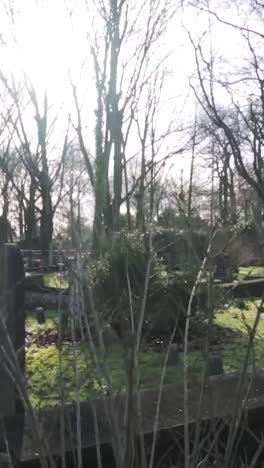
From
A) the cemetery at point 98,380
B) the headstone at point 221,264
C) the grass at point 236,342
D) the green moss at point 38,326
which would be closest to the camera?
the cemetery at point 98,380

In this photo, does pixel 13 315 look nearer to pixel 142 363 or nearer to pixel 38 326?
pixel 142 363

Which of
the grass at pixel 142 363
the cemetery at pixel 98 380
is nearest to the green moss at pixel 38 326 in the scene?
the grass at pixel 142 363

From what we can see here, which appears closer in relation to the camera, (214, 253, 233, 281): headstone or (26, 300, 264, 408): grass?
(214, 253, 233, 281): headstone

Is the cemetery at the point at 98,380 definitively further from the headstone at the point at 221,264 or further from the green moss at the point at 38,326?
the green moss at the point at 38,326

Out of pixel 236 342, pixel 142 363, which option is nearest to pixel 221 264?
pixel 142 363

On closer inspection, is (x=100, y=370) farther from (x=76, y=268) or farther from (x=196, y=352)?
(x=196, y=352)

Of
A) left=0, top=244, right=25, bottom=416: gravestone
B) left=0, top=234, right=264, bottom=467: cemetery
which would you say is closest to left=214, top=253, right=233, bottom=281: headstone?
left=0, top=234, right=264, bottom=467: cemetery

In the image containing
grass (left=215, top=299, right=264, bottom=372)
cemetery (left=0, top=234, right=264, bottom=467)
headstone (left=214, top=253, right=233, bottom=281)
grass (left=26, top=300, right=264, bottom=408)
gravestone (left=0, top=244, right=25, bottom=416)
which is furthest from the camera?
grass (left=215, top=299, right=264, bottom=372)

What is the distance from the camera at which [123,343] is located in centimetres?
178

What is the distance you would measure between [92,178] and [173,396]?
63.0 feet

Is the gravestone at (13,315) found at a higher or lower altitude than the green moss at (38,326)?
higher

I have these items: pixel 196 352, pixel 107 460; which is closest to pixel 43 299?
pixel 196 352

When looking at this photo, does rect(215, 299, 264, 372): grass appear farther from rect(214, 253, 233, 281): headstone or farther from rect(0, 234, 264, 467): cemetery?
rect(214, 253, 233, 281): headstone

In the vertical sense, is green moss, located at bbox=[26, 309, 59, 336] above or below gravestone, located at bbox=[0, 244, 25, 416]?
below
